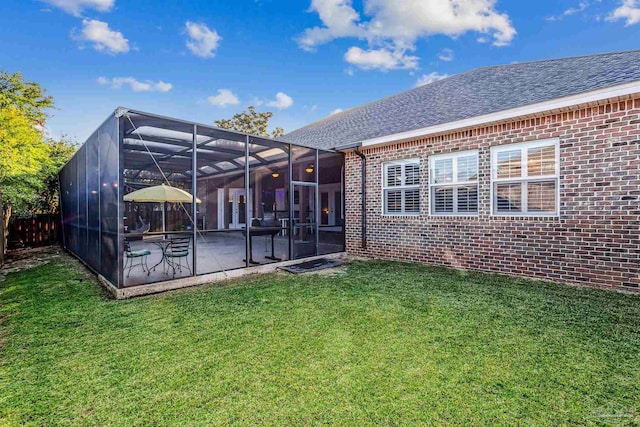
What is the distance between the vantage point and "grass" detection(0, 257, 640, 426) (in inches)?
84.3

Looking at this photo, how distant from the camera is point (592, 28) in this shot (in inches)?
424

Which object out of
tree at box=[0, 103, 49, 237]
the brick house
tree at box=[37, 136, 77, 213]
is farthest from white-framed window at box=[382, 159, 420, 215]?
tree at box=[37, 136, 77, 213]

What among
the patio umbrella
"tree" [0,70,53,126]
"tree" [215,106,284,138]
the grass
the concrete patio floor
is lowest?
the grass

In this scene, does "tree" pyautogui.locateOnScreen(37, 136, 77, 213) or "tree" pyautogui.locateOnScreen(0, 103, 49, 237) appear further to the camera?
"tree" pyautogui.locateOnScreen(37, 136, 77, 213)

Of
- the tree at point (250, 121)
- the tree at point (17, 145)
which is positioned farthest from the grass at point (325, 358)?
the tree at point (250, 121)

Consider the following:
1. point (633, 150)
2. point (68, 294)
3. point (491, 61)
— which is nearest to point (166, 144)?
point (68, 294)

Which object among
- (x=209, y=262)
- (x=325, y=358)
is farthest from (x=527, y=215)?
(x=209, y=262)

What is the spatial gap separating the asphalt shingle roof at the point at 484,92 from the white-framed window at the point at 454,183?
88cm

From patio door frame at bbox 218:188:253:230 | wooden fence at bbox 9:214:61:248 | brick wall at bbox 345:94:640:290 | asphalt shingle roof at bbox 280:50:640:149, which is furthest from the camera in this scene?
patio door frame at bbox 218:188:253:230

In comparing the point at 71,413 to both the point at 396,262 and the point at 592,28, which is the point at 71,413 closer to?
the point at 396,262

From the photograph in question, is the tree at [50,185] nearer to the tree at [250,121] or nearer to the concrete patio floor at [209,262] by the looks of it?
the concrete patio floor at [209,262]

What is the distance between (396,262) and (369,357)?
196 inches

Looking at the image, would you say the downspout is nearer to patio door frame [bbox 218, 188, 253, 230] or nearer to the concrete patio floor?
the concrete patio floor

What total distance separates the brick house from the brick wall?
2cm
